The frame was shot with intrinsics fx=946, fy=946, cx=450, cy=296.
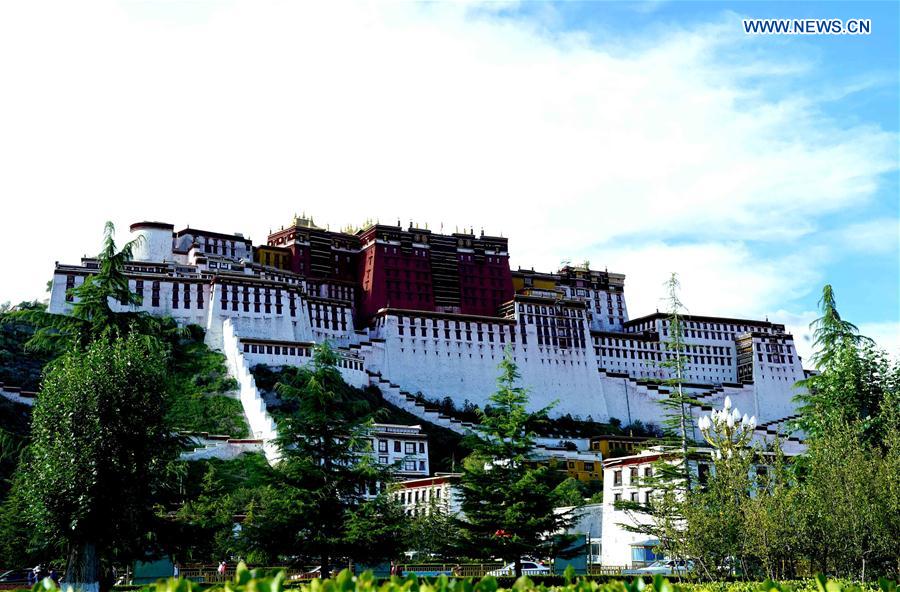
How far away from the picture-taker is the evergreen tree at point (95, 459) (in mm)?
19344

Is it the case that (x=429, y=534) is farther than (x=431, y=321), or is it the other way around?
(x=431, y=321)

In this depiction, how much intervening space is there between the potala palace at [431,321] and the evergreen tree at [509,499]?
34750mm

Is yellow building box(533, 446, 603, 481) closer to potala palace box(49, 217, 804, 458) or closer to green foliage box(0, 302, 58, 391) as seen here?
potala palace box(49, 217, 804, 458)

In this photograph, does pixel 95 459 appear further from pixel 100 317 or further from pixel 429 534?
pixel 429 534

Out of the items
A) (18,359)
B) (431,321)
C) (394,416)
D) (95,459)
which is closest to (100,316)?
(95,459)

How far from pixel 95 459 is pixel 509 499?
46.5 feet

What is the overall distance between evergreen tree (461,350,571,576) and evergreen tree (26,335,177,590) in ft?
40.2

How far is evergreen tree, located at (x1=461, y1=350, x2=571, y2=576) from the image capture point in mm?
29359

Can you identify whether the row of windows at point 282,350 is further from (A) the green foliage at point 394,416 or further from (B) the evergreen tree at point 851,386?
(B) the evergreen tree at point 851,386

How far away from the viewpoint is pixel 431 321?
78.7 m

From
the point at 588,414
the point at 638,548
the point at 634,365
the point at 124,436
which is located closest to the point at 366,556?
the point at 124,436

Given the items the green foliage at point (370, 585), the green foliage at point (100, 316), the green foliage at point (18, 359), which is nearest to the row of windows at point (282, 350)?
the green foliage at point (18, 359)

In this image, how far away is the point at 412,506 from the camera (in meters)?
49.3

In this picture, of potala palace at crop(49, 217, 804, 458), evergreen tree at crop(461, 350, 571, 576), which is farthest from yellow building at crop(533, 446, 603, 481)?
evergreen tree at crop(461, 350, 571, 576)
